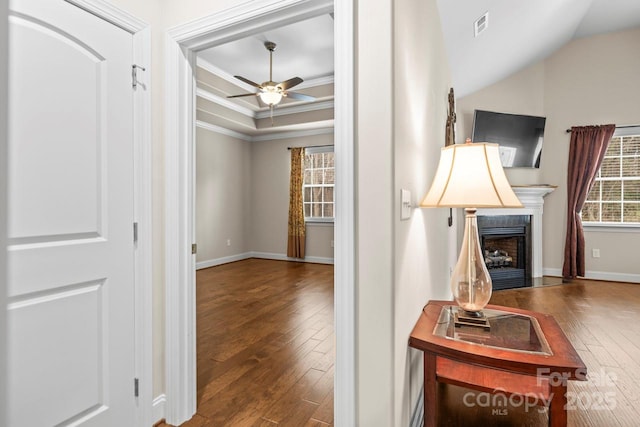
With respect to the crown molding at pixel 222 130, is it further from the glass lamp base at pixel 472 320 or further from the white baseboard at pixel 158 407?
the glass lamp base at pixel 472 320

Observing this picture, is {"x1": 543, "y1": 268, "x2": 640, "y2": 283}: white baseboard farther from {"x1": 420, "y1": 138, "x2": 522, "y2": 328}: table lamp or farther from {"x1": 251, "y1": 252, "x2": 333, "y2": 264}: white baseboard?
{"x1": 420, "y1": 138, "x2": 522, "y2": 328}: table lamp

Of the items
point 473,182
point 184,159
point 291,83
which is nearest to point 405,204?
point 473,182

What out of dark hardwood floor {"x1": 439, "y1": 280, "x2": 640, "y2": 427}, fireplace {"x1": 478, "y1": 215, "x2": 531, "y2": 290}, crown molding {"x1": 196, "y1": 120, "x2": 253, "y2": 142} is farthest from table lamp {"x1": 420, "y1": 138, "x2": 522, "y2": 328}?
crown molding {"x1": 196, "y1": 120, "x2": 253, "y2": 142}

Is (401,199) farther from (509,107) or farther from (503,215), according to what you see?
(509,107)

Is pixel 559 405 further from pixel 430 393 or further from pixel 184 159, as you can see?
pixel 184 159

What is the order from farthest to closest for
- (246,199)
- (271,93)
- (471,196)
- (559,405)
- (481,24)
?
(246,199)
(271,93)
(481,24)
(471,196)
(559,405)

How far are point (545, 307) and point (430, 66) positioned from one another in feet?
10.6

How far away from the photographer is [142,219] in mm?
1644

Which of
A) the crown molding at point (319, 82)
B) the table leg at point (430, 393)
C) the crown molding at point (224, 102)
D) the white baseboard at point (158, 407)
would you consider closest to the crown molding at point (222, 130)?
the crown molding at point (224, 102)

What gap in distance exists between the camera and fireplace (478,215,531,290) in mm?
4887

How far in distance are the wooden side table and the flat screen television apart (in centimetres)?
403

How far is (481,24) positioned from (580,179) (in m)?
3.48

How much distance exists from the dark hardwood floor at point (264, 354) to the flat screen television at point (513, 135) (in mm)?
3272

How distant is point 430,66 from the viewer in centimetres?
212
